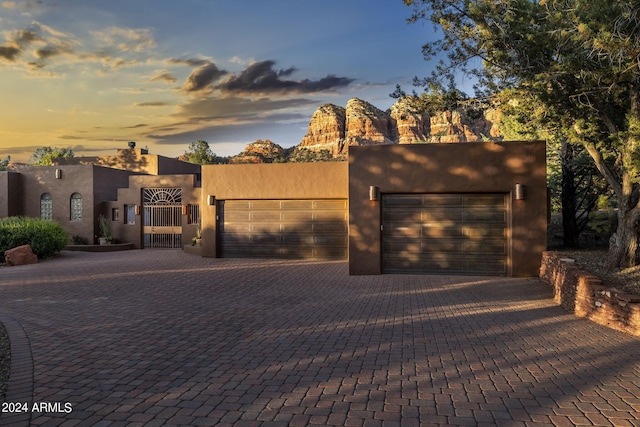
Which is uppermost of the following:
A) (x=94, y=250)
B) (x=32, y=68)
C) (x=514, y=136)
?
(x=32, y=68)

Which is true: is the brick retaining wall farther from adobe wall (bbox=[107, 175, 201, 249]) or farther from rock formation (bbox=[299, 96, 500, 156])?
rock formation (bbox=[299, 96, 500, 156])

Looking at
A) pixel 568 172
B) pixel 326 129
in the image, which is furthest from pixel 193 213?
pixel 326 129

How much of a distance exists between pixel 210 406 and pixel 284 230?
36.0 ft

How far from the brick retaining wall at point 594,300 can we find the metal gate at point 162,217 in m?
16.2

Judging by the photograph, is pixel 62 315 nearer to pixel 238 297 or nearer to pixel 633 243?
pixel 238 297

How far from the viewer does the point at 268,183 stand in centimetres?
1412

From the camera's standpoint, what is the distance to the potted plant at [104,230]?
755 inches

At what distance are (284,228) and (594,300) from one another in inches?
387

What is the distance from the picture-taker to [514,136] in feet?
53.5

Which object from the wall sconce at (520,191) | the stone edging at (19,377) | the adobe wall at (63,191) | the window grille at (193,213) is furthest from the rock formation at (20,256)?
the wall sconce at (520,191)

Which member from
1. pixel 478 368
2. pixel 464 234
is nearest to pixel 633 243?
pixel 464 234

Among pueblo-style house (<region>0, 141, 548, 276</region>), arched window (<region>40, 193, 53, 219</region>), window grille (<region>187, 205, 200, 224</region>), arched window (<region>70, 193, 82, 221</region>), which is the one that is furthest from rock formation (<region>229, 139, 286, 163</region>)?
window grille (<region>187, 205, 200, 224</region>)

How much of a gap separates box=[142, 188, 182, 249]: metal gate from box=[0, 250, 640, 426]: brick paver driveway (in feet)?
35.3

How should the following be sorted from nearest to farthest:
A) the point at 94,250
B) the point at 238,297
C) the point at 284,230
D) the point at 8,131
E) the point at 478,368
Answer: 1. the point at 478,368
2. the point at 238,297
3. the point at 284,230
4. the point at 94,250
5. the point at 8,131
